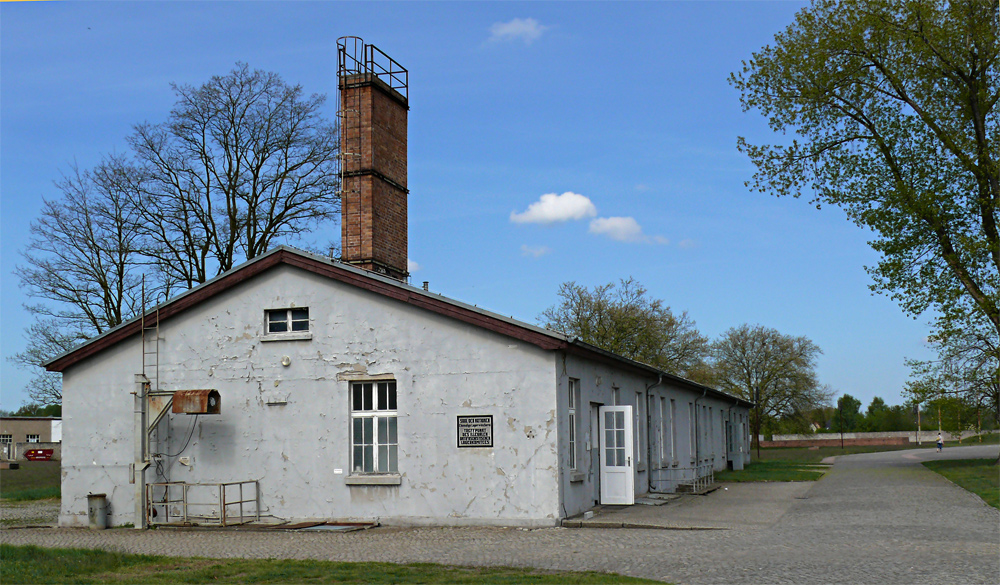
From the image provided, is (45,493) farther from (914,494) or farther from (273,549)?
(914,494)

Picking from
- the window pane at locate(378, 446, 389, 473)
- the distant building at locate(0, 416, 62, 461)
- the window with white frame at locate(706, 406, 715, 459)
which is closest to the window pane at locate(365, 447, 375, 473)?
the window pane at locate(378, 446, 389, 473)

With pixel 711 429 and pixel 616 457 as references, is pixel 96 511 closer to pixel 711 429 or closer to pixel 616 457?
pixel 616 457

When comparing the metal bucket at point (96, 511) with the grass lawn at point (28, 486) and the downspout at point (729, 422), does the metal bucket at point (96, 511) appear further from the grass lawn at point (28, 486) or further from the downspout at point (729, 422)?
the downspout at point (729, 422)

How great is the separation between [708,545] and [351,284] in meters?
8.32

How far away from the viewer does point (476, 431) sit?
16.5 metres

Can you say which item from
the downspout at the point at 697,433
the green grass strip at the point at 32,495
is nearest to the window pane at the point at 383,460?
the downspout at the point at 697,433

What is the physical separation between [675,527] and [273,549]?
21.2ft

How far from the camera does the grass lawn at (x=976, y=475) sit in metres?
21.3

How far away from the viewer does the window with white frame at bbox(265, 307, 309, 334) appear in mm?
17984

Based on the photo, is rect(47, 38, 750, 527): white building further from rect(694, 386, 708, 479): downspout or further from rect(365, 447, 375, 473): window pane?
rect(694, 386, 708, 479): downspout

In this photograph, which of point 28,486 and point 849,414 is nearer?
point 28,486

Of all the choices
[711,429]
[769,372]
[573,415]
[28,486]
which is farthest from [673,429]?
[769,372]

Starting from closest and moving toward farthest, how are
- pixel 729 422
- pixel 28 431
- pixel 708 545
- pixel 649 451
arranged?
1. pixel 708 545
2. pixel 649 451
3. pixel 729 422
4. pixel 28 431

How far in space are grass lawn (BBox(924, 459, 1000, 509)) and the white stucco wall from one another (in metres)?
10.1
